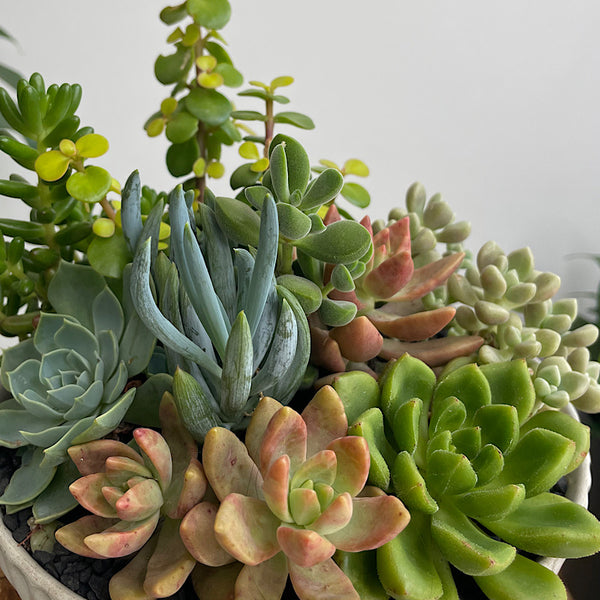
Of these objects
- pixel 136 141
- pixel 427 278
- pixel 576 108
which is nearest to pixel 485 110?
pixel 576 108

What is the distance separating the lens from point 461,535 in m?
0.47

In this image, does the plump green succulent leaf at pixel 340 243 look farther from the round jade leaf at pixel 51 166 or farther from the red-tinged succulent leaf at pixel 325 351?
the round jade leaf at pixel 51 166

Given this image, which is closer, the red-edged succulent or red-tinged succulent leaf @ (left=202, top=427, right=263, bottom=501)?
red-tinged succulent leaf @ (left=202, top=427, right=263, bottom=501)

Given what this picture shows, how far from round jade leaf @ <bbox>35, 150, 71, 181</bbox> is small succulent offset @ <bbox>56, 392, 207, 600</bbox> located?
211 millimetres

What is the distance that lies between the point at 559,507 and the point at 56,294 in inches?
17.4

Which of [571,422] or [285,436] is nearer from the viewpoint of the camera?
[285,436]

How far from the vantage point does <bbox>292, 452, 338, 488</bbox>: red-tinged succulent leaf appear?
1.39ft

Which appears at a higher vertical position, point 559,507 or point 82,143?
point 82,143

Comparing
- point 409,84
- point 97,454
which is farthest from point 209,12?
point 409,84

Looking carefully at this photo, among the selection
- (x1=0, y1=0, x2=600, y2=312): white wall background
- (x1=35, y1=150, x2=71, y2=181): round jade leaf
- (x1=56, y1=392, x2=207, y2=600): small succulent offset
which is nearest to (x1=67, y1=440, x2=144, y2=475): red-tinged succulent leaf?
(x1=56, y1=392, x2=207, y2=600): small succulent offset

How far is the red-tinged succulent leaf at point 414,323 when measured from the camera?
1.82 ft

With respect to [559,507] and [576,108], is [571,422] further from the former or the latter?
[576,108]

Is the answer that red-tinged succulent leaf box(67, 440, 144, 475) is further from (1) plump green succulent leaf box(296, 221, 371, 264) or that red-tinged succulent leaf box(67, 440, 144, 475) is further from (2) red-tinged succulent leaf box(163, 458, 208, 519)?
(1) plump green succulent leaf box(296, 221, 371, 264)

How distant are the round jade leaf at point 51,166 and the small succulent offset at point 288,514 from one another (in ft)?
0.81
